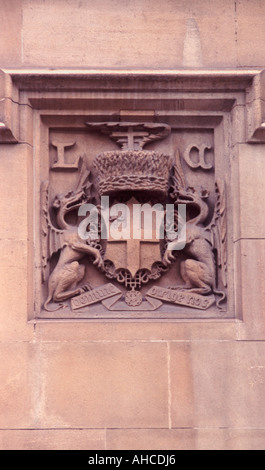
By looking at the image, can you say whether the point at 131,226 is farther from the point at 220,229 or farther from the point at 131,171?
the point at 220,229

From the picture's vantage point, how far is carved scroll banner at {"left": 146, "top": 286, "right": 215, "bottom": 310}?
345 inches

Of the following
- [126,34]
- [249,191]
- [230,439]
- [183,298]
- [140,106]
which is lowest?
[230,439]

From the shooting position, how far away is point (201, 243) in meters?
8.84

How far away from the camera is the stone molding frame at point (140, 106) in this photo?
28.6ft

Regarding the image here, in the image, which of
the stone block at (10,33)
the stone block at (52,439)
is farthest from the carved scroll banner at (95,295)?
the stone block at (10,33)

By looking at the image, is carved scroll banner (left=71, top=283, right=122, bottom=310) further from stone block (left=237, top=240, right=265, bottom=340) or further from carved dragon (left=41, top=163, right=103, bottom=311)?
stone block (left=237, top=240, right=265, bottom=340)

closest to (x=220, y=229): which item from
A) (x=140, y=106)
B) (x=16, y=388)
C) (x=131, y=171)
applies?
(x=131, y=171)

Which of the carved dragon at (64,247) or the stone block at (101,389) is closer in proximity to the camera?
the stone block at (101,389)

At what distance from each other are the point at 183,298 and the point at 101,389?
47.6 inches

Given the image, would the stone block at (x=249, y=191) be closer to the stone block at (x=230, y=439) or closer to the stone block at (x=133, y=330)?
the stone block at (x=133, y=330)

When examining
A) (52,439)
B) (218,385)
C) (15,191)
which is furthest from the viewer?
(15,191)

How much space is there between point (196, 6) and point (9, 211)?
2763 mm

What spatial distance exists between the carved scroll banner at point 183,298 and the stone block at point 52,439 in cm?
142

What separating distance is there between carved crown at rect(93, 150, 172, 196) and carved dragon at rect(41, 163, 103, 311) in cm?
24
